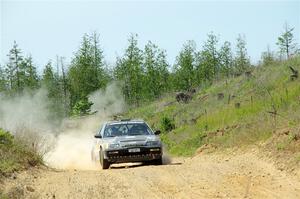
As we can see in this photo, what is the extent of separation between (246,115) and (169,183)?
452 inches

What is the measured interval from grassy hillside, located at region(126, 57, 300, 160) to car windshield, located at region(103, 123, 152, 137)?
10.6 ft

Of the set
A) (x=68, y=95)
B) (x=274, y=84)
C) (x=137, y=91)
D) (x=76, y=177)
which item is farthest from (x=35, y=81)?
(x=76, y=177)

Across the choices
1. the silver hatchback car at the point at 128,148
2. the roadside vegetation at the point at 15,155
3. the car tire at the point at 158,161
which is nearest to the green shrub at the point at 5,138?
the roadside vegetation at the point at 15,155

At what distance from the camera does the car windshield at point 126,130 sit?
1772cm

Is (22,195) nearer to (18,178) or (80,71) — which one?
(18,178)

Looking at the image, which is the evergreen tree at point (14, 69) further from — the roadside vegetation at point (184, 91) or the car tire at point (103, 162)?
the car tire at point (103, 162)

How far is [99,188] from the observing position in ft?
36.6

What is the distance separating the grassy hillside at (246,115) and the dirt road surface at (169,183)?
1738mm

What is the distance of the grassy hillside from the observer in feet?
58.1

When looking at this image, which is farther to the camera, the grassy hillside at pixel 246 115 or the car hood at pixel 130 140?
the grassy hillside at pixel 246 115

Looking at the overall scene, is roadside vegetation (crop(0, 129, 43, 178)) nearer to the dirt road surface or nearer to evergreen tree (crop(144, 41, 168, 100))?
the dirt road surface

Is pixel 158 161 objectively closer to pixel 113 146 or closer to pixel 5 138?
pixel 113 146

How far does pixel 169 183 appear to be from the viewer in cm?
1164

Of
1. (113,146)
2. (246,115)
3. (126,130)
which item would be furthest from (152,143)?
(246,115)
